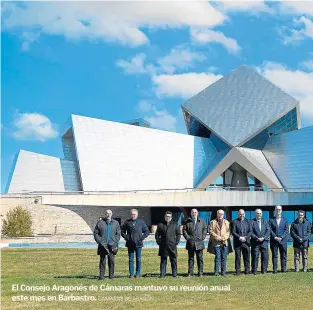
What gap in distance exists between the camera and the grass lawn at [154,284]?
9586 mm

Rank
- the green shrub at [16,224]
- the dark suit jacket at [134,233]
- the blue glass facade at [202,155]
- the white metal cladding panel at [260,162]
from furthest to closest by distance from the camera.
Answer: the blue glass facade at [202,155] → the white metal cladding panel at [260,162] → the green shrub at [16,224] → the dark suit jacket at [134,233]

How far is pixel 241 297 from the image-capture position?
10.2m

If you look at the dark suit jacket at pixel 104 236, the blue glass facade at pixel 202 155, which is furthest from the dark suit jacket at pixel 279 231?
the blue glass facade at pixel 202 155

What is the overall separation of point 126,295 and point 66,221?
80.3 feet

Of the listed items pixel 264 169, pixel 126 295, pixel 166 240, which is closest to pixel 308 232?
pixel 166 240

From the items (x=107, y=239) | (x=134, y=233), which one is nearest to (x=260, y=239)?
(x=134, y=233)

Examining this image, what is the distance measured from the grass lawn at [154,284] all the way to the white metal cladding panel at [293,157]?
998 inches

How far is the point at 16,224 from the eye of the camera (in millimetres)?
31469

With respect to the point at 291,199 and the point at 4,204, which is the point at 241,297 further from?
the point at 291,199

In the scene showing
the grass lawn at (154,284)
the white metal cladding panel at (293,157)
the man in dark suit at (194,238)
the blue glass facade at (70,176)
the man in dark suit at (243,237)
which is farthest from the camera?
the white metal cladding panel at (293,157)

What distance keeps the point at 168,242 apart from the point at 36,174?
27379 mm

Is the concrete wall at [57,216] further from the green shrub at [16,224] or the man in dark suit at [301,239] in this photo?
the man in dark suit at [301,239]

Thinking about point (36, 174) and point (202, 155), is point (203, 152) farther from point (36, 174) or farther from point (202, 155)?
point (36, 174)

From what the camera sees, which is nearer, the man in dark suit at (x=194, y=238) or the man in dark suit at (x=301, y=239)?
the man in dark suit at (x=194, y=238)
